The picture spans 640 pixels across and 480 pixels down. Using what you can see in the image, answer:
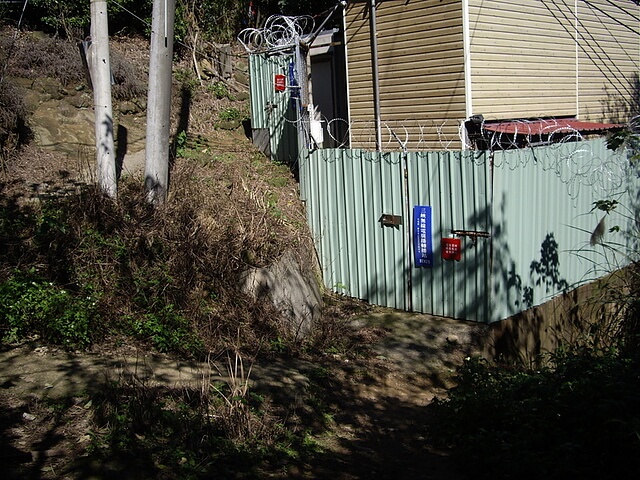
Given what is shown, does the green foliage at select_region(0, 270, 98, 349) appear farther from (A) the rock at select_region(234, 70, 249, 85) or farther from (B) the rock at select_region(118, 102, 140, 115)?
(A) the rock at select_region(234, 70, 249, 85)

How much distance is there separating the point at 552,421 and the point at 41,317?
5267 mm

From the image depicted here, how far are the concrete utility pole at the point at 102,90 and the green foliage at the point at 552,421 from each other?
5717 mm

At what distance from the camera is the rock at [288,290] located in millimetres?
8797

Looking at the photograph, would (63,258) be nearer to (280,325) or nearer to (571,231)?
(280,325)

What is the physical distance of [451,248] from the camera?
8992 mm

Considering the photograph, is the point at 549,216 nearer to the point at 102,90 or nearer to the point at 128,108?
the point at 102,90

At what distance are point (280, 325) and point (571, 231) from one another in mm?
4871

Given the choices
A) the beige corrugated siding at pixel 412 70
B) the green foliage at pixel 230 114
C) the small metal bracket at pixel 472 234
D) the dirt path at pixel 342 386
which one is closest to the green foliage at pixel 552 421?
the dirt path at pixel 342 386

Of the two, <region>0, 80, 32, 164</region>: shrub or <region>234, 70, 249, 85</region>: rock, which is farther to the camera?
<region>234, 70, 249, 85</region>: rock

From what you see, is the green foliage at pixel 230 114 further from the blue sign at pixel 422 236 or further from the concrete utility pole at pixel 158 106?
the blue sign at pixel 422 236

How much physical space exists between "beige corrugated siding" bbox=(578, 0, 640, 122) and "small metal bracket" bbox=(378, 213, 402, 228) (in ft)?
23.9

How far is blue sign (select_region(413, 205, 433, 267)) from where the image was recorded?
927cm

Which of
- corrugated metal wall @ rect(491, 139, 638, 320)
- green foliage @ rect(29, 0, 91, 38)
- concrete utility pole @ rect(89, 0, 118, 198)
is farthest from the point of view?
green foliage @ rect(29, 0, 91, 38)

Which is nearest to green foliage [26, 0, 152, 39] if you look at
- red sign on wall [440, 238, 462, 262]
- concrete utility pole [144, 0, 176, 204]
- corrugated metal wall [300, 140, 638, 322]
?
concrete utility pole [144, 0, 176, 204]
